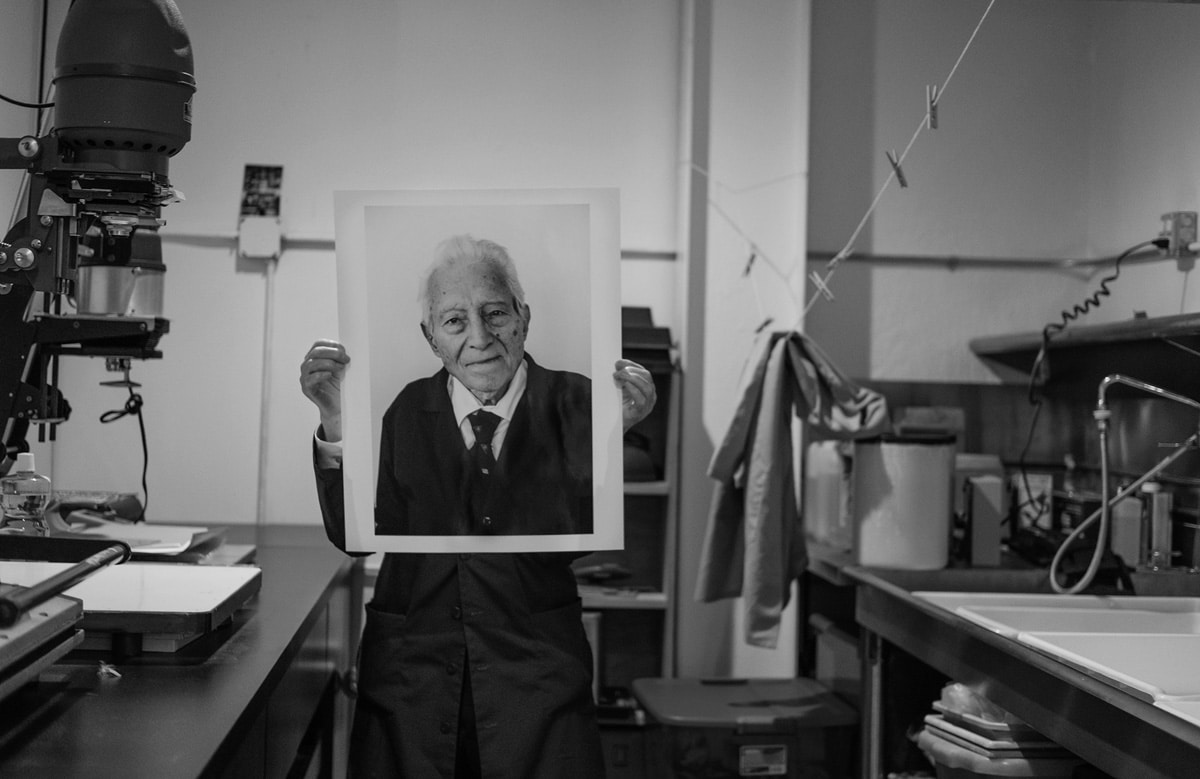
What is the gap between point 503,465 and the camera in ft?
5.57

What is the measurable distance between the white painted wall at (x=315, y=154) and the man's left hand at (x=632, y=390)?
1911 mm

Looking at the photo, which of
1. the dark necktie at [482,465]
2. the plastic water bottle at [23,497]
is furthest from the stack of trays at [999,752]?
the plastic water bottle at [23,497]

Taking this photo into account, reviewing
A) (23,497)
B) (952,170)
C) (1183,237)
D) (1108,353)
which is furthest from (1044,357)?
(23,497)

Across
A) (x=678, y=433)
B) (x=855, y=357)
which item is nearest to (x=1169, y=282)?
(x=855, y=357)

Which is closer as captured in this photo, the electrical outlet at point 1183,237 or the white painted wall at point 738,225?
the electrical outlet at point 1183,237

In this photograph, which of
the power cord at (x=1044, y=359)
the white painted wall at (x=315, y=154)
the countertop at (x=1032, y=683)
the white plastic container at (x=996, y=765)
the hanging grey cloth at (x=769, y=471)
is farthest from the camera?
the white painted wall at (x=315, y=154)

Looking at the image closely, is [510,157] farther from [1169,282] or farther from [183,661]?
[183,661]

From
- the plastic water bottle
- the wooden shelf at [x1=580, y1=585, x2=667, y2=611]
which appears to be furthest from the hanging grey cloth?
the plastic water bottle

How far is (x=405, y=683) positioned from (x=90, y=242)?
108 cm

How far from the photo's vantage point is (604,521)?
167 centimetres

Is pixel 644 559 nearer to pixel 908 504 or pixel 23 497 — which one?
pixel 908 504

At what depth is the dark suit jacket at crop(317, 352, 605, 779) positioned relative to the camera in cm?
173

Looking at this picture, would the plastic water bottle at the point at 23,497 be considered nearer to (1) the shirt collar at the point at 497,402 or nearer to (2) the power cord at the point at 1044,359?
(1) the shirt collar at the point at 497,402

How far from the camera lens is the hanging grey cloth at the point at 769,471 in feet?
9.14
